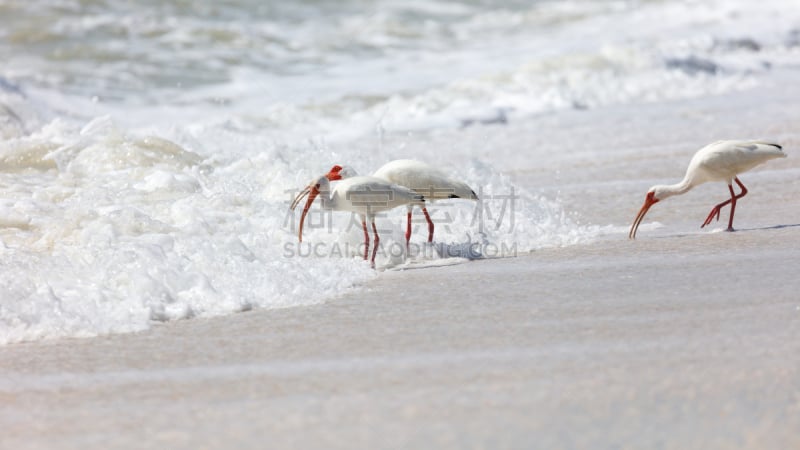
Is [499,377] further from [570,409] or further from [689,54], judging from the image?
[689,54]

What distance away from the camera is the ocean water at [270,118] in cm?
600

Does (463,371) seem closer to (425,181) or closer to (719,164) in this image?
(425,181)

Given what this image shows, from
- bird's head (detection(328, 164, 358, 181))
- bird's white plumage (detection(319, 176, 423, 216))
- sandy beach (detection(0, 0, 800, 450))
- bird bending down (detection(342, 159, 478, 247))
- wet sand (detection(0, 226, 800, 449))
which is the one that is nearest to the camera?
wet sand (detection(0, 226, 800, 449))

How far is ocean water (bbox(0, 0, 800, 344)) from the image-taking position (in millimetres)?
6004

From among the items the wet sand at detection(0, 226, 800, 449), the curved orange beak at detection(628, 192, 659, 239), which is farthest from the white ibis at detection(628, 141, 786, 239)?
the wet sand at detection(0, 226, 800, 449)

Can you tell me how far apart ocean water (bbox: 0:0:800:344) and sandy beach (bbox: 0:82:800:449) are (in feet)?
1.52

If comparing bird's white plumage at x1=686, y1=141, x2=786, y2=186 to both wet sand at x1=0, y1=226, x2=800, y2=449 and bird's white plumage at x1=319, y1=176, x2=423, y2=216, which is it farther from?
bird's white plumage at x1=319, y1=176, x2=423, y2=216

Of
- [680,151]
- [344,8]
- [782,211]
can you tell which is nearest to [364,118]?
[680,151]

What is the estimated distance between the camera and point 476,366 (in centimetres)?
448

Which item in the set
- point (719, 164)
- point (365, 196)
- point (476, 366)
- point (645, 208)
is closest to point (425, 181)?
point (365, 196)

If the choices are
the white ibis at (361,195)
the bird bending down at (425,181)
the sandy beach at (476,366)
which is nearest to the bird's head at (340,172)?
the bird bending down at (425,181)

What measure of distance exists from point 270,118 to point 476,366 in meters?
10.2

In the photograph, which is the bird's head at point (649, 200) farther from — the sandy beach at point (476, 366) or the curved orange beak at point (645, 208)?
the sandy beach at point (476, 366)

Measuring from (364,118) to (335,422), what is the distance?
34.8 feet
